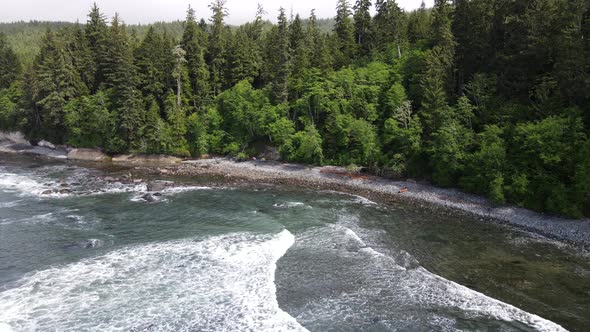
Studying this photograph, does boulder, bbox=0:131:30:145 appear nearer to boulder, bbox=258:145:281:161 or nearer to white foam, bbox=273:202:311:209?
boulder, bbox=258:145:281:161

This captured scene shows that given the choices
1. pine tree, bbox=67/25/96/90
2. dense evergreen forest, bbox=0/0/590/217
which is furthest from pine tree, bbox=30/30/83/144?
pine tree, bbox=67/25/96/90

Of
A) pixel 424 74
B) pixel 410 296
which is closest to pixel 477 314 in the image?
pixel 410 296

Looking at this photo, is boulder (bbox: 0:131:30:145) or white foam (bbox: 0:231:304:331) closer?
white foam (bbox: 0:231:304:331)

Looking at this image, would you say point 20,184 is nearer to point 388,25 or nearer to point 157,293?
point 157,293

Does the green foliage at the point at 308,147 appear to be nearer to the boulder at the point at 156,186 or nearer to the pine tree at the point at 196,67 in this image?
the boulder at the point at 156,186

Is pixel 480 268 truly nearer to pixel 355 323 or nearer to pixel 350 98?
pixel 355 323
